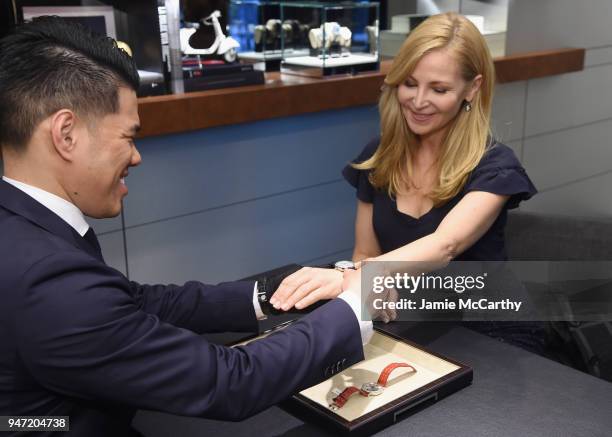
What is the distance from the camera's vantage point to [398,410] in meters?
1.17

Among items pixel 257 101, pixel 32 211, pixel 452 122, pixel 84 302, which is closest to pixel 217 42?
pixel 257 101

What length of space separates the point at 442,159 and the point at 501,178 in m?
0.18

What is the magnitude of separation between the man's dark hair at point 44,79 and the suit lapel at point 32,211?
71 millimetres

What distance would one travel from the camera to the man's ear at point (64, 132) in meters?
1.06

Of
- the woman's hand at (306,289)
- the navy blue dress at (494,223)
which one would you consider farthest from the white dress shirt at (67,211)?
the navy blue dress at (494,223)

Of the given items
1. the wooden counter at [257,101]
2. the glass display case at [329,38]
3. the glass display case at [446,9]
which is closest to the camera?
the wooden counter at [257,101]

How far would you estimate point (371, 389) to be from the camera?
4.06 ft

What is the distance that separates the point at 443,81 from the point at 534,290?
74 centimetres

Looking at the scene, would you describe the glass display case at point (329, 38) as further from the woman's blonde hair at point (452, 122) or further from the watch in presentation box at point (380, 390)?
the watch in presentation box at point (380, 390)

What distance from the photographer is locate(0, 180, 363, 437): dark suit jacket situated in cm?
98

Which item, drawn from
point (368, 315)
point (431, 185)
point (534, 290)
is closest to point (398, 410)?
point (368, 315)

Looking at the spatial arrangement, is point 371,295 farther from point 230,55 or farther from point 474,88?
point 230,55

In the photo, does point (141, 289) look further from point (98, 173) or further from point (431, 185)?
point (431, 185)

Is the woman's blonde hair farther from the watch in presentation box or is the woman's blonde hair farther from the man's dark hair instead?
the man's dark hair
